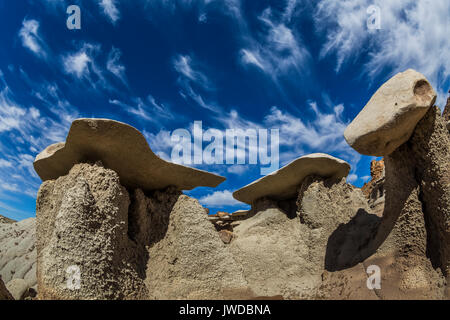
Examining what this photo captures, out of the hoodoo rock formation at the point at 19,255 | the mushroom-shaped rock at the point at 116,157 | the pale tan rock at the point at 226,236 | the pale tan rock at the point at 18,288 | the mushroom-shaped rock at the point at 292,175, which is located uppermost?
the mushroom-shaped rock at the point at 292,175

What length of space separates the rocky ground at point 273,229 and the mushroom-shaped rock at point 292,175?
0.10ft

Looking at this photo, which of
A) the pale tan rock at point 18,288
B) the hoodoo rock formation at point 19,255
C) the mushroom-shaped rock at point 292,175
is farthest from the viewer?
the hoodoo rock formation at point 19,255

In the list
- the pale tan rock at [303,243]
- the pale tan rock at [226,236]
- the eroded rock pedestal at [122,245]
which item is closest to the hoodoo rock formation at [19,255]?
the eroded rock pedestal at [122,245]

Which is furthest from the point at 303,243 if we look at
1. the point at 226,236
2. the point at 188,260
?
the point at 188,260

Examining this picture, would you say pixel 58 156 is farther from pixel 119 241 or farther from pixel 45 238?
pixel 119 241

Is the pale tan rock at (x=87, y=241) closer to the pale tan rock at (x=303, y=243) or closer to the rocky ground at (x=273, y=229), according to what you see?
the rocky ground at (x=273, y=229)

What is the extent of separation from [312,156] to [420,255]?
3.18 meters

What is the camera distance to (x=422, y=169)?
14.1 ft

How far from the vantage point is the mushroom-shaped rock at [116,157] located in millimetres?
4715

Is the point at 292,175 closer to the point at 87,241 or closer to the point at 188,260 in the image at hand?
the point at 188,260

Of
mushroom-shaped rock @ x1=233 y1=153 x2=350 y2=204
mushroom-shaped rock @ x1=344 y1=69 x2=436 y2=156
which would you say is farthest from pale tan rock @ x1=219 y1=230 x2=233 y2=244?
mushroom-shaped rock @ x1=344 y1=69 x2=436 y2=156

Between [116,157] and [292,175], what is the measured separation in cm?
441

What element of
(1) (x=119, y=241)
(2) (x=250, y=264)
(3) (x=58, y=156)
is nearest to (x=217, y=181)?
(2) (x=250, y=264)

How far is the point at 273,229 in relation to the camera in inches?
314
